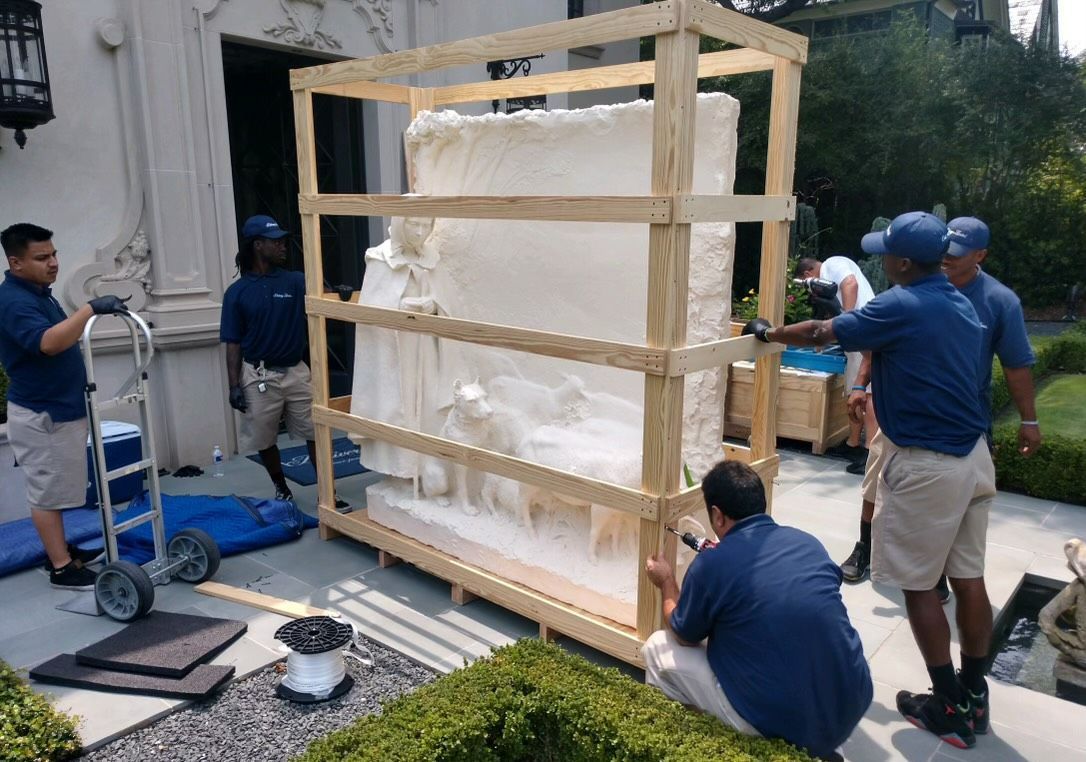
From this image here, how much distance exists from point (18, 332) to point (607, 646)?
331cm

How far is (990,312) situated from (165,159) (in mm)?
5826

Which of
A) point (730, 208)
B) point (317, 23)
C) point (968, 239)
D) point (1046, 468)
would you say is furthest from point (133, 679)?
point (1046, 468)

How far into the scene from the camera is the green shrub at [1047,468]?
5.56 metres

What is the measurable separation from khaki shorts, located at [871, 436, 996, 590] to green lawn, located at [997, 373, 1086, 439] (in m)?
4.11

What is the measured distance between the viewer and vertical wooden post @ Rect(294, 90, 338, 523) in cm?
459

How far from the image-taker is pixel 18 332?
3.89 m

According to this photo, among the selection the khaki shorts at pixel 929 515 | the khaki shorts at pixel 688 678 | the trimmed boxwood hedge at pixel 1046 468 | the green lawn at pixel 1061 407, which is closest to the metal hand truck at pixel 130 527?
the khaki shorts at pixel 688 678

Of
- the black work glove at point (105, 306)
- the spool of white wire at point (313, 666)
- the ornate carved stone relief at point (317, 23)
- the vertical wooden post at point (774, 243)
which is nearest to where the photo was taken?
the spool of white wire at point (313, 666)

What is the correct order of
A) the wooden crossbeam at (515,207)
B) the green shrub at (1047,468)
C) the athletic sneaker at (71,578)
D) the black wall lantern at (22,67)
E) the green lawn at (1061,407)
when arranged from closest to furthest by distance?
the wooden crossbeam at (515,207) < the athletic sneaker at (71,578) < the black wall lantern at (22,67) < the green shrub at (1047,468) < the green lawn at (1061,407)

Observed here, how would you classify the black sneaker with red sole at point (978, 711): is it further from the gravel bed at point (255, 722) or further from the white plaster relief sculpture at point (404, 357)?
the white plaster relief sculpture at point (404, 357)

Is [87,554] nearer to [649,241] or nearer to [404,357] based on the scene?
[404,357]

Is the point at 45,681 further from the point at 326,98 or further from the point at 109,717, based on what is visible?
the point at 326,98

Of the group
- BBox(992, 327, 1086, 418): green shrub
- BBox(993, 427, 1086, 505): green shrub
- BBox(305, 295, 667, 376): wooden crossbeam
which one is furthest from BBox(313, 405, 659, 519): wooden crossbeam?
BBox(992, 327, 1086, 418): green shrub

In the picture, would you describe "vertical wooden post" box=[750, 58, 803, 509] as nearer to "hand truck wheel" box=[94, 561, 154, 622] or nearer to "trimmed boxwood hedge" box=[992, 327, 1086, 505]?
"trimmed boxwood hedge" box=[992, 327, 1086, 505]
